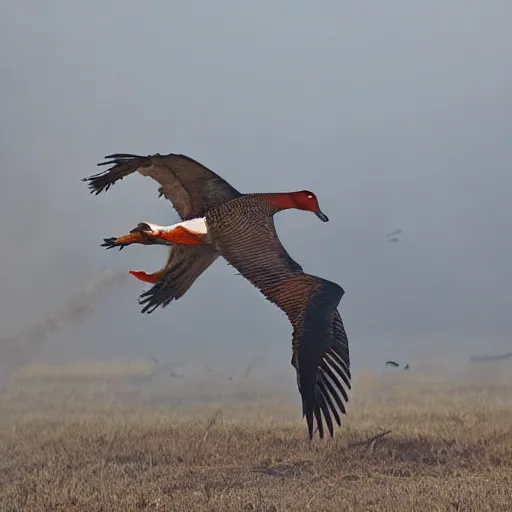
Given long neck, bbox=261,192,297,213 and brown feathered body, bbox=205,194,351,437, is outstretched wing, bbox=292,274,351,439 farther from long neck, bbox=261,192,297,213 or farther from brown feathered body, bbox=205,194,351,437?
long neck, bbox=261,192,297,213

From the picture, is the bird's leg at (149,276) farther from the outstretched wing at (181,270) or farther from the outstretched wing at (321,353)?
the outstretched wing at (321,353)

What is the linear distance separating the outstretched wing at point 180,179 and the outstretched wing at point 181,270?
1.33 feet

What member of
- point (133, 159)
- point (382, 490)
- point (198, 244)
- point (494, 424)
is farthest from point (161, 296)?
point (494, 424)

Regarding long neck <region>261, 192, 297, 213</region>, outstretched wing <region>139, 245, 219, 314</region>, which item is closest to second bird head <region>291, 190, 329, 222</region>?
long neck <region>261, 192, 297, 213</region>

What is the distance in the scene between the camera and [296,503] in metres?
12.3

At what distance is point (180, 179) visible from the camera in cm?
991

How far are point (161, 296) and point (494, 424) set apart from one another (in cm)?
1086

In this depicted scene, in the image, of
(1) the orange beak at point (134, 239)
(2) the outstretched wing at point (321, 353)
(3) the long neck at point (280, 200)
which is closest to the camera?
(2) the outstretched wing at point (321, 353)

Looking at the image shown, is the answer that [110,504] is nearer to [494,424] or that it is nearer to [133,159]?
[133,159]

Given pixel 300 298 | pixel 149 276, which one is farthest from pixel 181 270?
pixel 300 298

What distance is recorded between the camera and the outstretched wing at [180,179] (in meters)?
9.66

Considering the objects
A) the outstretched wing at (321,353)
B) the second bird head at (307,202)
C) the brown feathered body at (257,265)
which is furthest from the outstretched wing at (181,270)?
the outstretched wing at (321,353)

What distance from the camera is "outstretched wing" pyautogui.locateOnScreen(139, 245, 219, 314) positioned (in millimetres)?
10008

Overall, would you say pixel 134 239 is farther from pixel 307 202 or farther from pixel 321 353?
pixel 321 353
